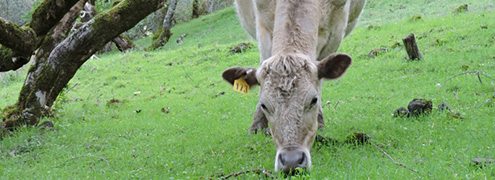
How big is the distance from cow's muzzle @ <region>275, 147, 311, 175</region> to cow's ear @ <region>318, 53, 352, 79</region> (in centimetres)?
117

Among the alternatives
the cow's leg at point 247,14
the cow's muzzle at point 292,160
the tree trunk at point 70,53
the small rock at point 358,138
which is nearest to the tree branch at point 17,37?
the tree trunk at point 70,53

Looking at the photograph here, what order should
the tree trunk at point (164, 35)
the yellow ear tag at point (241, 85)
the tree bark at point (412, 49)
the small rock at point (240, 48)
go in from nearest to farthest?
the yellow ear tag at point (241, 85), the tree bark at point (412, 49), the small rock at point (240, 48), the tree trunk at point (164, 35)

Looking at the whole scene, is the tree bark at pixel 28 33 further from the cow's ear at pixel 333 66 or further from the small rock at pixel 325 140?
the small rock at pixel 325 140

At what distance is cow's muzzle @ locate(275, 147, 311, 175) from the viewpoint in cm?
477

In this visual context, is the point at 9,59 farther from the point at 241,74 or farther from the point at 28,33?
the point at 241,74

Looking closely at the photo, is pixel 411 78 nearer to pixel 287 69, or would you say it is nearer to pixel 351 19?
pixel 351 19

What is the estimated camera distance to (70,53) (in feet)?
27.2

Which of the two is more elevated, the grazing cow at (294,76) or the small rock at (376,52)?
the grazing cow at (294,76)

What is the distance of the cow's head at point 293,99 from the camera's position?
4921mm

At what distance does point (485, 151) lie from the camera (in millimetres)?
5215

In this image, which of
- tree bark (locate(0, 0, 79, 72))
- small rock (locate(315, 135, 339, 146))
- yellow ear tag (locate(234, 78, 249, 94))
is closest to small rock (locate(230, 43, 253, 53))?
tree bark (locate(0, 0, 79, 72))

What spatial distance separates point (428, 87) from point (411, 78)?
1116 millimetres

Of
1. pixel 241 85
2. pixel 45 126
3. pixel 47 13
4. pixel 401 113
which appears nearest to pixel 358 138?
pixel 401 113

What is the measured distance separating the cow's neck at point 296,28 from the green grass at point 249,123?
1.40 metres
